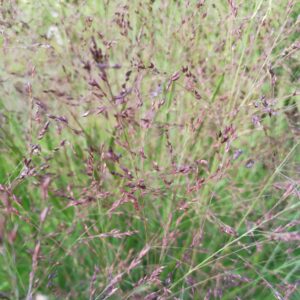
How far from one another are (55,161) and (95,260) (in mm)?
407

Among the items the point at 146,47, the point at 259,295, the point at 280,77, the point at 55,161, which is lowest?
the point at 259,295

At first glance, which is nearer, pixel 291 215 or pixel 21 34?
pixel 291 215

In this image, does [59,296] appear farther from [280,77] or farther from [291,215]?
[280,77]

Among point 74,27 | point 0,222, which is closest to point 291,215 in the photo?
point 74,27

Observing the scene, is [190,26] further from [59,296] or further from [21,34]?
[59,296]

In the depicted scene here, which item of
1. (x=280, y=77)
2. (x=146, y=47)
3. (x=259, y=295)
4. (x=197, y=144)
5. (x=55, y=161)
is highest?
(x=146, y=47)

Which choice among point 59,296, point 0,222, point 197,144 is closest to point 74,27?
point 197,144

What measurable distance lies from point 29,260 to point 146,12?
3.07 ft

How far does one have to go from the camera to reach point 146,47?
5.32 ft

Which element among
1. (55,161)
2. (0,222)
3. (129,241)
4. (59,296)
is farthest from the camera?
(55,161)

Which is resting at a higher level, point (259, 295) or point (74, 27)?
point (74, 27)

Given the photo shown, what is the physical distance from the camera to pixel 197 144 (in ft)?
5.59

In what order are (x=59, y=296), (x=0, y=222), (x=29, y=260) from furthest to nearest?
1. (x=29, y=260)
2. (x=59, y=296)
3. (x=0, y=222)

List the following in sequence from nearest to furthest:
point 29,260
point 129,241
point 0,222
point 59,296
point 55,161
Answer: point 0,222 → point 59,296 → point 29,260 → point 129,241 → point 55,161
